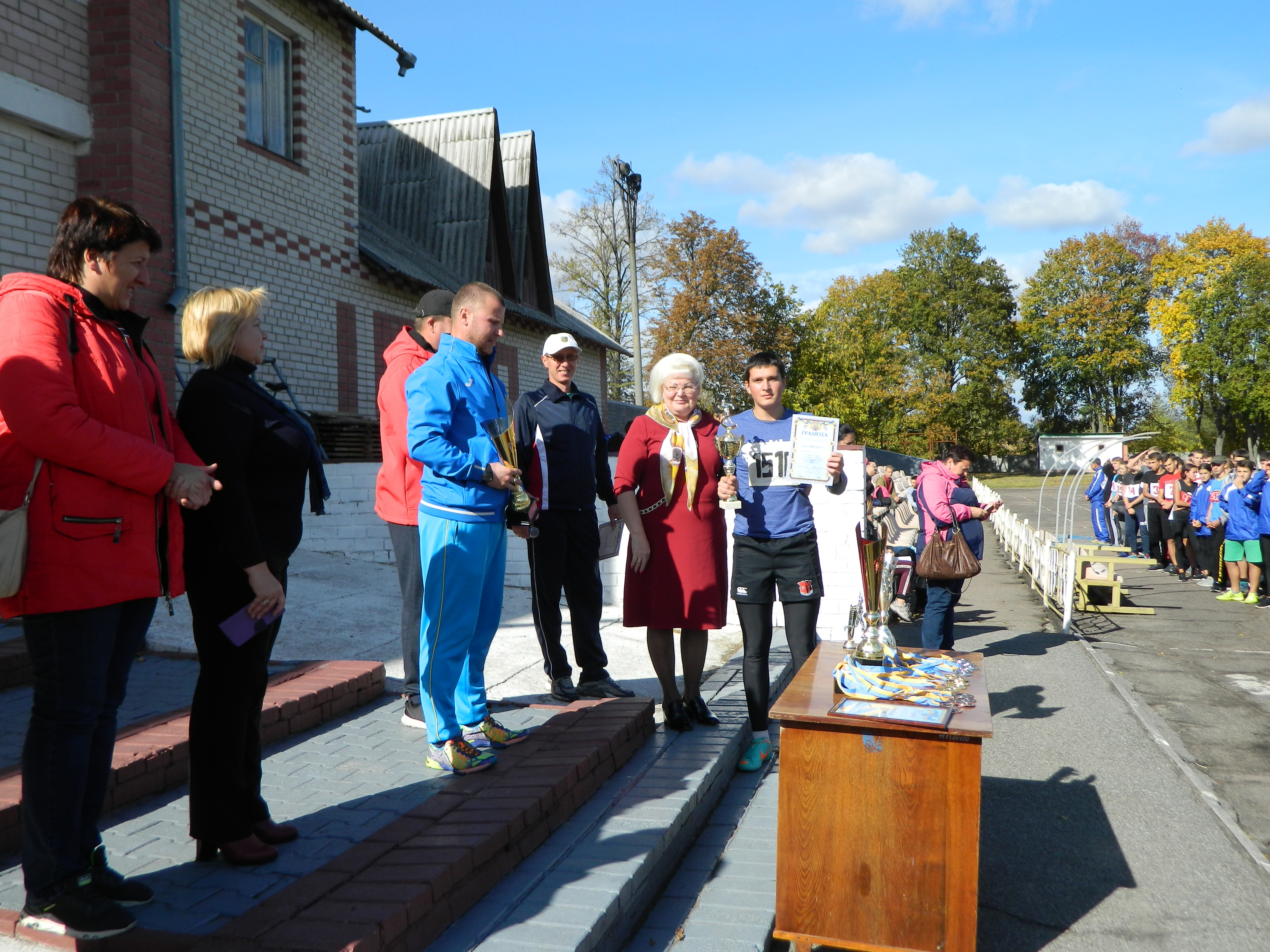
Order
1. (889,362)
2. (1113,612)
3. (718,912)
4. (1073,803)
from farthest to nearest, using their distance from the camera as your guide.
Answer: (889,362)
(1113,612)
(1073,803)
(718,912)

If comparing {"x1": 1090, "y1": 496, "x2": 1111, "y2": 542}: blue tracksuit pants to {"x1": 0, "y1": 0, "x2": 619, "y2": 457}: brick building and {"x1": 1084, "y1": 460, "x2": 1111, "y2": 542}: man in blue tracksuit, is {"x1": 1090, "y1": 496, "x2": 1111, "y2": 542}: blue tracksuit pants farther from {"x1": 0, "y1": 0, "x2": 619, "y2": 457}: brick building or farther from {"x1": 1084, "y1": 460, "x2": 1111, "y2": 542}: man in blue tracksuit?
{"x1": 0, "y1": 0, "x2": 619, "y2": 457}: brick building

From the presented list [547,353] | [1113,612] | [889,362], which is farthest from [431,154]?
[889,362]

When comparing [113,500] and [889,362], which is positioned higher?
[889,362]

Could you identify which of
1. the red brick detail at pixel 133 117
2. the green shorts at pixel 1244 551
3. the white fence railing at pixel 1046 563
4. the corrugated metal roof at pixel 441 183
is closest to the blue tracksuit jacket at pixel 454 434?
the white fence railing at pixel 1046 563

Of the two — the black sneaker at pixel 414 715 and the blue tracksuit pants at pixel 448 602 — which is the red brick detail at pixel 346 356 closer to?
the black sneaker at pixel 414 715

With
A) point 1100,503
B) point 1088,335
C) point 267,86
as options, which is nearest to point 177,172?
point 267,86

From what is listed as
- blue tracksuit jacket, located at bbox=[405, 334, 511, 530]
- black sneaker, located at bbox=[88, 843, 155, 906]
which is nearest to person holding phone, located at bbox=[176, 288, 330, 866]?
black sneaker, located at bbox=[88, 843, 155, 906]

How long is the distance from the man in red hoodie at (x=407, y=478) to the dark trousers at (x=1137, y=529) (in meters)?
18.7

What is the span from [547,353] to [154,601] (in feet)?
9.36

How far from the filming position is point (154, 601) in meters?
2.82

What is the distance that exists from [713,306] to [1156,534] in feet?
90.7

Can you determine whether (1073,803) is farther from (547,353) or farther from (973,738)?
(547,353)

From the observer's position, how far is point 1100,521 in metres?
22.9

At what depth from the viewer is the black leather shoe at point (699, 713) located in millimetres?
5113
